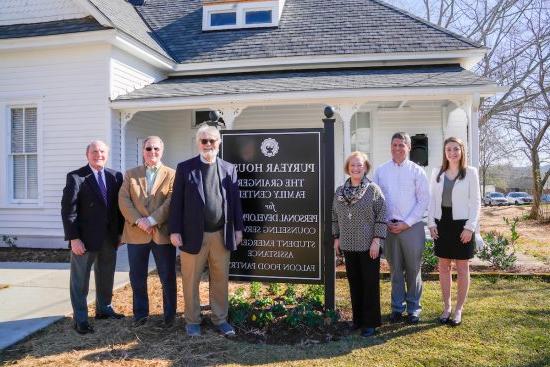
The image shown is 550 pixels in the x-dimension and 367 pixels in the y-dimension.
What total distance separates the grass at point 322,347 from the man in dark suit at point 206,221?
303 millimetres

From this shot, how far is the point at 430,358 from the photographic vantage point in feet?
12.5

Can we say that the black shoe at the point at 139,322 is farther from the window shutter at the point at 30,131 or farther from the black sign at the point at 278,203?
the window shutter at the point at 30,131

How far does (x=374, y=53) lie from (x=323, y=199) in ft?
23.3

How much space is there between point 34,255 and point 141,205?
5573 millimetres

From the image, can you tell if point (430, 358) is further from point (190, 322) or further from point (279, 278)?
point (190, 322)

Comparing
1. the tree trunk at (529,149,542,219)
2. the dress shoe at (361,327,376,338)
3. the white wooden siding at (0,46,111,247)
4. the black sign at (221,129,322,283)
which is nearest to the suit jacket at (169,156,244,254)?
the black sign at (221,129,322,283)

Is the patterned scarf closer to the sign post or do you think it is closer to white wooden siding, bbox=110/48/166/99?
the sign post

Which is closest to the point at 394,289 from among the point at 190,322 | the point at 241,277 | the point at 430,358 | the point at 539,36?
the point at 430,358

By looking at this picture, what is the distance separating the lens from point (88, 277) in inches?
179

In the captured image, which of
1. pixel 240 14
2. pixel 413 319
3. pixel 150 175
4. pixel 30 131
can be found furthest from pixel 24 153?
pixel 413 319

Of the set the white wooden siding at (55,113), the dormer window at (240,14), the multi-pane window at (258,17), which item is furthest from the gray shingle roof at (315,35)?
the white wooden siding at (55,113)

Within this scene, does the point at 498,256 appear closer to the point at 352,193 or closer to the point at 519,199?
the point at 352,193

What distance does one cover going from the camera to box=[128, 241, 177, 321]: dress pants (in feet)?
14.9

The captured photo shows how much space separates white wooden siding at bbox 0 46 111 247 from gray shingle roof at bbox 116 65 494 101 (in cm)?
72
